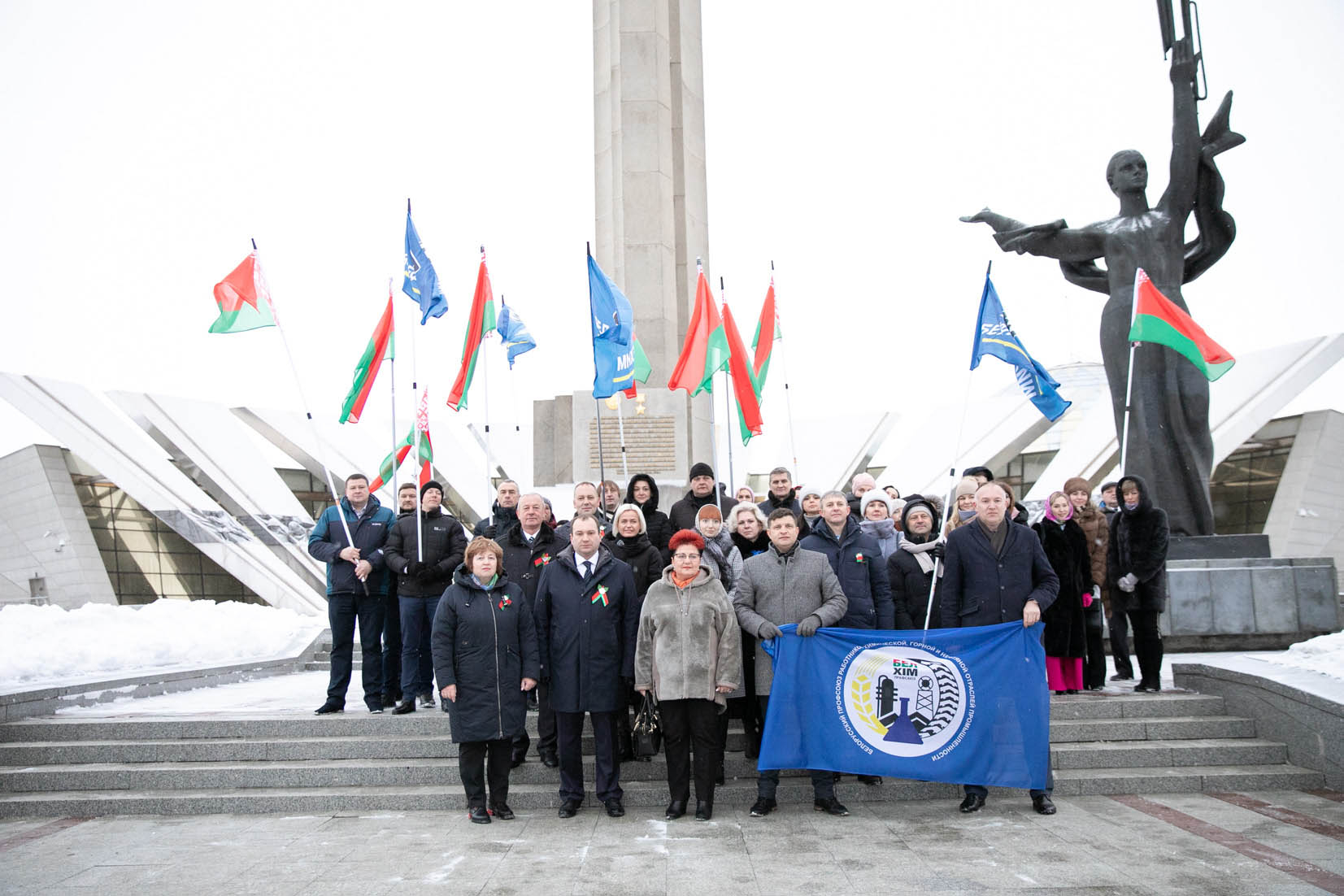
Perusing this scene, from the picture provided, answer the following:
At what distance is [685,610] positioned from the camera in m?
4.52

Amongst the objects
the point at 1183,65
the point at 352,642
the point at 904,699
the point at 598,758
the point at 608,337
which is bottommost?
the point at 598,758

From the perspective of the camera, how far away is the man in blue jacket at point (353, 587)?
19.3 ft

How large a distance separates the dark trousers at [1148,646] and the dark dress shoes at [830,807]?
2.41 metres

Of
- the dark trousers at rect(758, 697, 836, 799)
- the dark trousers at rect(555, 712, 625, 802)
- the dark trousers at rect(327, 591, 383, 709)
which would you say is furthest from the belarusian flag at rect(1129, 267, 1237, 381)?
the dark trousers at rect(327, 591, 383, 709)

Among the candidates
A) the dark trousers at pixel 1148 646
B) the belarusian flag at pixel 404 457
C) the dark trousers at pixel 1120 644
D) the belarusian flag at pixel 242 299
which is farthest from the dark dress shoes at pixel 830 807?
the belarusian flag at pixel 242 299

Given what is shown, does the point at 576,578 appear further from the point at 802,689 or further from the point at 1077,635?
the point at 1077,635

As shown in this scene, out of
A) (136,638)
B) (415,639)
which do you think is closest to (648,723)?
(415,639)

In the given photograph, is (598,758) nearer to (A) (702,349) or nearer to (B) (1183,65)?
(A) (702,349)

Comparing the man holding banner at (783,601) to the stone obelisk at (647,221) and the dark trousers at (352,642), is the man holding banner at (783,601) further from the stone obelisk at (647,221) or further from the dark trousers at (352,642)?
the stone obelisk at (647,221)

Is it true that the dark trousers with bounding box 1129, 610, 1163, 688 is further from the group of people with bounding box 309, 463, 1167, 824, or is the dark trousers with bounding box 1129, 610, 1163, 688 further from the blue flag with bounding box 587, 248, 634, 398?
the blue flag with bounding box 587, 248, 634, 398

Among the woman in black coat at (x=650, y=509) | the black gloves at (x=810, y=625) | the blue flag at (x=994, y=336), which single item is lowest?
the black gloves at (x=810, y=625)

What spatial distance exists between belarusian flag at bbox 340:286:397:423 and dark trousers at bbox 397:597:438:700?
2.23m

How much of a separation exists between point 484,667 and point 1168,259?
746 centimetres

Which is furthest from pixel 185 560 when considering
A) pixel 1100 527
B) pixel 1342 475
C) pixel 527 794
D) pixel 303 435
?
pixel 1342 475
